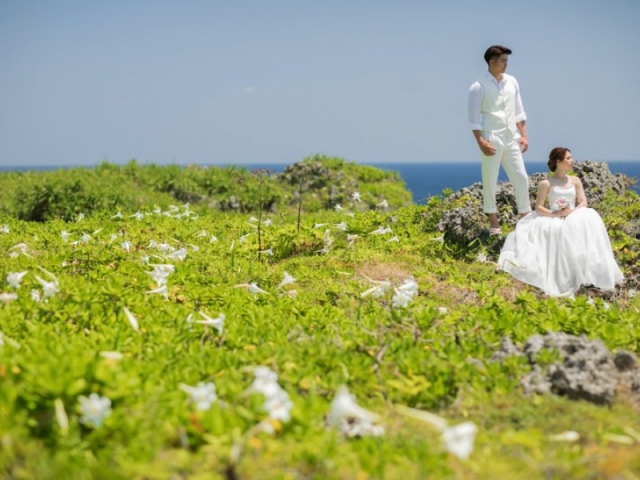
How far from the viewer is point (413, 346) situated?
4.58m

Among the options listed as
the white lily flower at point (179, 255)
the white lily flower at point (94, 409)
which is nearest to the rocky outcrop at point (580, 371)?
the white lily flower at point (94, 409)

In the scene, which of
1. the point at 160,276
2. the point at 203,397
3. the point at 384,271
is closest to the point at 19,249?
the point at 160,276

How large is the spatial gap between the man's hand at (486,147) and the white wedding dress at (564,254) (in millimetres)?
925

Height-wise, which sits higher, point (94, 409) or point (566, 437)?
point (94, 409)

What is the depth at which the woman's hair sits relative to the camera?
7.81 meters

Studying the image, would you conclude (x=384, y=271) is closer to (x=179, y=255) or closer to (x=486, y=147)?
(x=486, y=147)

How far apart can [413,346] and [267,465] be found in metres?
1.83

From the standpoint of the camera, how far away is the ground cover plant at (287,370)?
10.0 ft

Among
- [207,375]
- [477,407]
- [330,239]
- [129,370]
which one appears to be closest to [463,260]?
[330,239]

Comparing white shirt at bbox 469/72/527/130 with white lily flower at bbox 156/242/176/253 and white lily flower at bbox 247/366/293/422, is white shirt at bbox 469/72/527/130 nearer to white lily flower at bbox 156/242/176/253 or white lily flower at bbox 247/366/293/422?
white lily flower at bbox 156/242/176/253

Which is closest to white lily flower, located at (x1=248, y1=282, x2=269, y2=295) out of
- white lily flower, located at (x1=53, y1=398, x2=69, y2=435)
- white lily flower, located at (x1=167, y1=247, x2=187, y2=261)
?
white lily flower, located at (x1=167, y1=247, x2=187, y2=261)

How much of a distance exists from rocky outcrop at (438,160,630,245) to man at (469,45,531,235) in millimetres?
254

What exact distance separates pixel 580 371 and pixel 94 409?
290cm

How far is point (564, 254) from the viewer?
24.4 ft
